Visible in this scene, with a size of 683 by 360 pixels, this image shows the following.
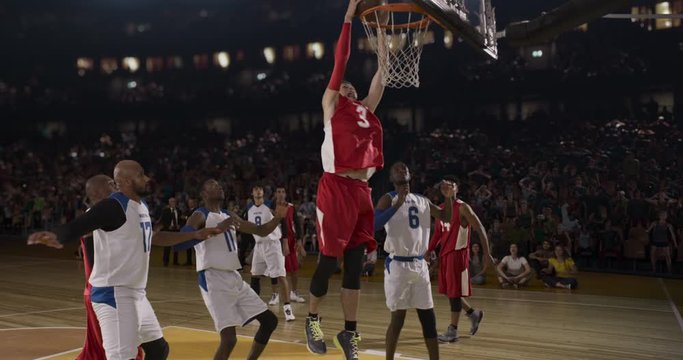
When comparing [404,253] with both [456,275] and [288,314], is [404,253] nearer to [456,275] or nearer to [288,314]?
[456,275]

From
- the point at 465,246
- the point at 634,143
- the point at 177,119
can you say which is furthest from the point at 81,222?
the point at 177,119

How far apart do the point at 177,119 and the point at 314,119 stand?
305 inches

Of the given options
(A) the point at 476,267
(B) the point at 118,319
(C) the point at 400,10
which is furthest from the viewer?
(A) the point at 476,267

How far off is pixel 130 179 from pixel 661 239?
1197 cm

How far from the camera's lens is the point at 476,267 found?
14633mm

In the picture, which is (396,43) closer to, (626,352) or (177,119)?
(626,352)

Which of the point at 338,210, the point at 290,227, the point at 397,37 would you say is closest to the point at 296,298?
the point at 290,227

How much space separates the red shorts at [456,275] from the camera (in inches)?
354

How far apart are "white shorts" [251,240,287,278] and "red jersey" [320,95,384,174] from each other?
19.4 ft

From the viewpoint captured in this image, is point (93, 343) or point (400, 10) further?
point (400, 10)

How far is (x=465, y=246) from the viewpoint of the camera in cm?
916

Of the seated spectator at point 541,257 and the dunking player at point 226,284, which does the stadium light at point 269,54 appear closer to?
the seated spectator at point 541,257

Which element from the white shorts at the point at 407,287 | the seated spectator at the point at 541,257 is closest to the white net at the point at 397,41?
the white shorts at the point at 407,287

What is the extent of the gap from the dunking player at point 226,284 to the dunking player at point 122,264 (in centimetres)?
109
